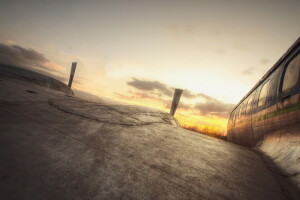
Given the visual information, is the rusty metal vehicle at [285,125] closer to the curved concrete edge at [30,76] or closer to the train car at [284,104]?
the train car at [284,104]

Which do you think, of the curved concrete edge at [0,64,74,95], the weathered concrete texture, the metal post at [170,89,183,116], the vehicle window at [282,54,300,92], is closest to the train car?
the vehicle window at [282,54,300,92]

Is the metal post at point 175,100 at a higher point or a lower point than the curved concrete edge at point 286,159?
higher

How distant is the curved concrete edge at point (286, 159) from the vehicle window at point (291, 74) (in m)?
0.77

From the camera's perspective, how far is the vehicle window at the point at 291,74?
239 cm

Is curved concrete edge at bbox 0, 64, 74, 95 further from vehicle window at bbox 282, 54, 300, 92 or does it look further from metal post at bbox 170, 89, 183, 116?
vehicle window at bbox 282, 54, 300, 92

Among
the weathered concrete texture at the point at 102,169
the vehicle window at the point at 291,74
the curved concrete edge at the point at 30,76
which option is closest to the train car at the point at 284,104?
the vehicle window at the point at 291,74

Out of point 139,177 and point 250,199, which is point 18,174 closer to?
point 139,177

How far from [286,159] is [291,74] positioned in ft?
5.08

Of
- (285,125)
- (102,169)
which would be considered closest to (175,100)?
(285,125)

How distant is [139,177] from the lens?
1.07 meters

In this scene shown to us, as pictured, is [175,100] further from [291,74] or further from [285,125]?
[285,125]

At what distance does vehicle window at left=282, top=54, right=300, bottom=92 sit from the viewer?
2387 millimetres

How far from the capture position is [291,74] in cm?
257

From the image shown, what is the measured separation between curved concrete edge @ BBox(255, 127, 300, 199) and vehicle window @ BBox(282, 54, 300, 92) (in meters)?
0.77
